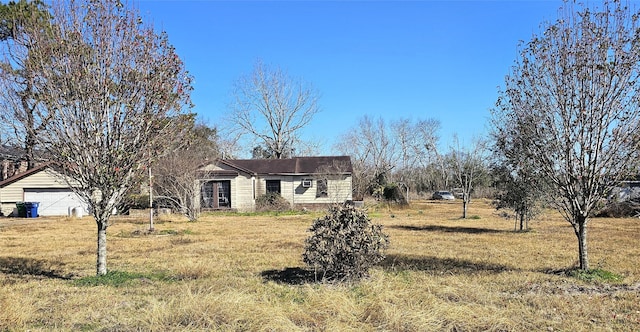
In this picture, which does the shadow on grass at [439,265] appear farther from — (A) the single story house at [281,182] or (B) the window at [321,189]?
(B) the window at [321,189]

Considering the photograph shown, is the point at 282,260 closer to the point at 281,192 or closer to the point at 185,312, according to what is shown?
the point at 185,312

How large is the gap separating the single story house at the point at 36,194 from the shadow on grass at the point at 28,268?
747 inches

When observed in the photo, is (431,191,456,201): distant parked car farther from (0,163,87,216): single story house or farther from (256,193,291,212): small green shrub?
(0,163,87,216): single story house

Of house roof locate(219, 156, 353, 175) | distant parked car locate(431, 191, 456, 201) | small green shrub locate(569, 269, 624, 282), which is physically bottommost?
small green shrub locate(569, 269, 624, 282)

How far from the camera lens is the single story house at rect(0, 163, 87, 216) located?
1098 inches

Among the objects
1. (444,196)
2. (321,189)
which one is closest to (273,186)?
(321,189)

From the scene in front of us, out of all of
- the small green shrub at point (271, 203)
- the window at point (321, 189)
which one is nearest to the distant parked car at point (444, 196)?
the window at point (321, 189)

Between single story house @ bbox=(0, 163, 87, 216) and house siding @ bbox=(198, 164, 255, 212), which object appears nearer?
single story house @ bbox=(0, 163, 87, 216)

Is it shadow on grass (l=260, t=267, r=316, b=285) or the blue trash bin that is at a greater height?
the blue trash bin

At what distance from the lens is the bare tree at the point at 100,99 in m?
7.51

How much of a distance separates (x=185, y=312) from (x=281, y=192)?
26055 millimetres

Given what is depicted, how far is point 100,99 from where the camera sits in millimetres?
7688

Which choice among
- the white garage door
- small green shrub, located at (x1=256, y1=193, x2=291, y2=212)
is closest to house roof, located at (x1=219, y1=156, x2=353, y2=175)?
small green shrub, located at (x1=256, y1=193, x2=291, y2=212)

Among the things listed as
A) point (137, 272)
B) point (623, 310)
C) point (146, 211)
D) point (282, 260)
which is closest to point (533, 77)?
point (623, 310)
